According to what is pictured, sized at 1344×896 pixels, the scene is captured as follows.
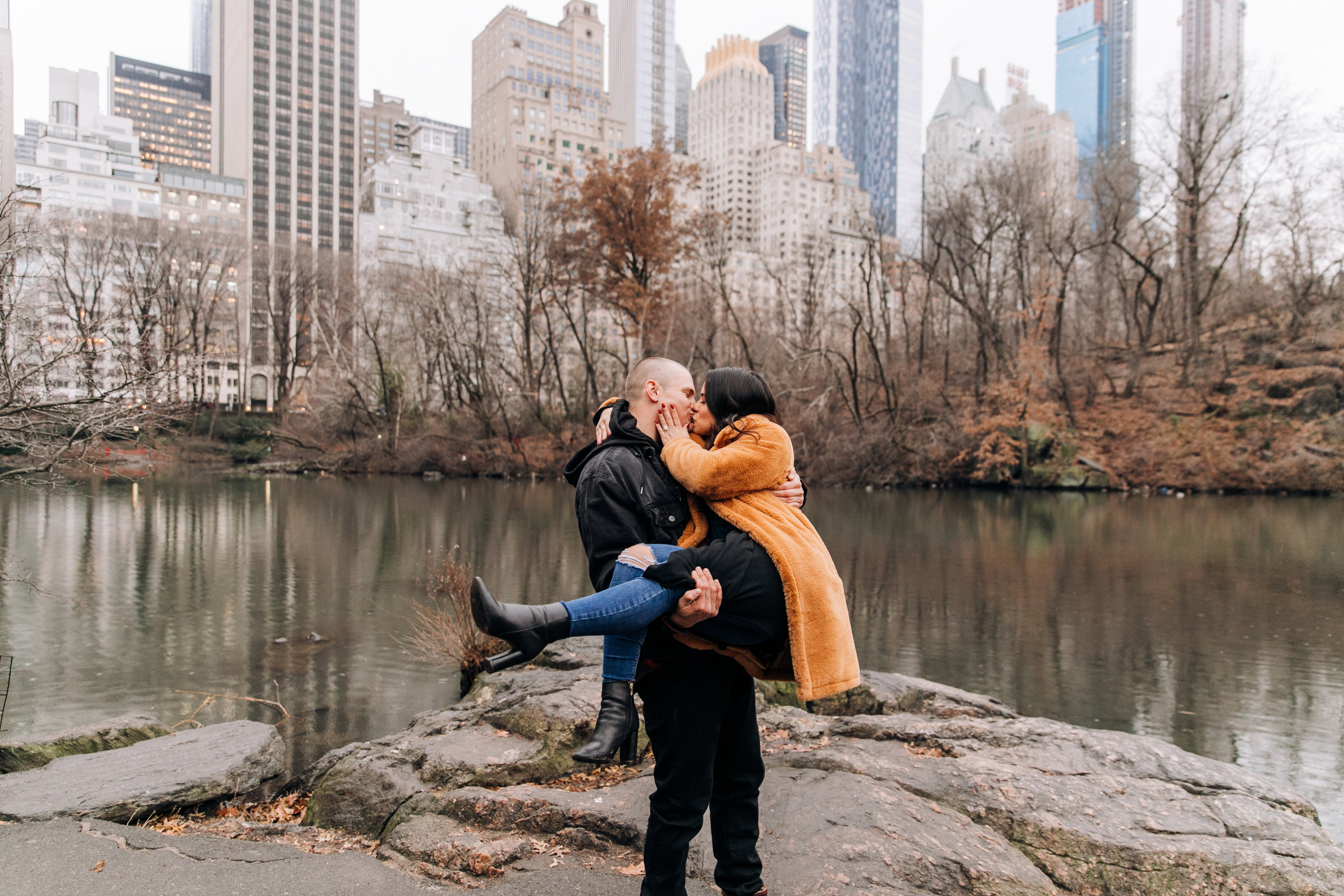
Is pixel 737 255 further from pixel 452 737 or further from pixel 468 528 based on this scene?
pixel 452 737

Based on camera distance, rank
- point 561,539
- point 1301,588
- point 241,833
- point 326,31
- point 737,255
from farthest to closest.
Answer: point 326,31 → point 737,255 → point 561,539 → point 1301,588 → point 241,833

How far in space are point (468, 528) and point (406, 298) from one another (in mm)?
23250

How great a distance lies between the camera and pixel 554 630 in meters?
2.38

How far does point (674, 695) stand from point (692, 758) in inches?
7.6

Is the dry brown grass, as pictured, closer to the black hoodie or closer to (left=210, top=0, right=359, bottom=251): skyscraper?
the black hoodie

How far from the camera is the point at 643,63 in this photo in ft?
570

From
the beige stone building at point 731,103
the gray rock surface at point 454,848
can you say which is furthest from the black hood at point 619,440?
the beige stone building at point 731,103

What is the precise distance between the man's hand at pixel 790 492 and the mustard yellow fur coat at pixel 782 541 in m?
0.07

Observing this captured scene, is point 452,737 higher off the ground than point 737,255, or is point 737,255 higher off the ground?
point 737,255

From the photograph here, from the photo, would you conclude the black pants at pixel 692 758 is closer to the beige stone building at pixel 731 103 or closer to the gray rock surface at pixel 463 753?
the gray rock surface at pixel 463 753

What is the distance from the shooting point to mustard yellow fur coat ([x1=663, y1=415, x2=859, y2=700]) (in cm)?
243

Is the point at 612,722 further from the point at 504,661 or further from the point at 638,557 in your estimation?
the point at 638,557

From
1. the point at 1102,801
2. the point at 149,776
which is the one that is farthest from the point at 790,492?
the point at 149,776

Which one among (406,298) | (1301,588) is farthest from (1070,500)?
(406,298)
